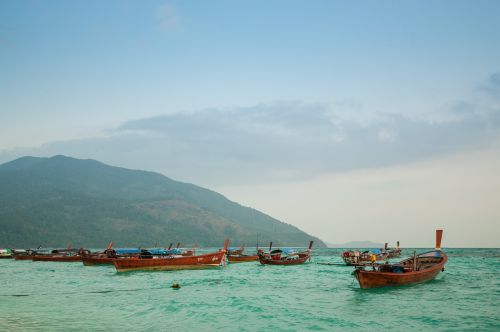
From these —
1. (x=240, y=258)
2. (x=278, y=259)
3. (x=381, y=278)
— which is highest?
(x=381, y=278)

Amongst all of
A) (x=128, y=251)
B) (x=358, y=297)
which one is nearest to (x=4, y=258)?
(x=128, y=251)

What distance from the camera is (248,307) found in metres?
25.5

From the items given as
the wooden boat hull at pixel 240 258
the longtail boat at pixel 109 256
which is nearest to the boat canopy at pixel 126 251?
the longtail boat at pixel 109 256

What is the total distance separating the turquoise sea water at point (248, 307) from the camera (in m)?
20.3

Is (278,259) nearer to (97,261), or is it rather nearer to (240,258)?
(240,258)

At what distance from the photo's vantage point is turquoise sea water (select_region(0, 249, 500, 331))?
66.7 ft

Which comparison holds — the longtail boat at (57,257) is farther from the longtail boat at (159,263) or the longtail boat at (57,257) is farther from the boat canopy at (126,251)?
the longtail boat at (159,263)

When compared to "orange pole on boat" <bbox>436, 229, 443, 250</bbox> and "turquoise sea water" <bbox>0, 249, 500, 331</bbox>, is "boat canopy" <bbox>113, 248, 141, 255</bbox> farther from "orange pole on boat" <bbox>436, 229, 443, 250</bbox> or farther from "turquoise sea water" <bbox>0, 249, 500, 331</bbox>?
"orange pole on boat" <bbox>436, 229, 443, 250</bbox>

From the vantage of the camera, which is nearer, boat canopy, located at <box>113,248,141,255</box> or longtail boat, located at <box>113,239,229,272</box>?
longtail boat, located at <box>113,239,229,272</box>

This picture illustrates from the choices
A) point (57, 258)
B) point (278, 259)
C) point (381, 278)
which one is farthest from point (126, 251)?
point (381, 278)

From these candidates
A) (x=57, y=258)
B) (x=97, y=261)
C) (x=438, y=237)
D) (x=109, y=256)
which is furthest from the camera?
(x=57, y=258)

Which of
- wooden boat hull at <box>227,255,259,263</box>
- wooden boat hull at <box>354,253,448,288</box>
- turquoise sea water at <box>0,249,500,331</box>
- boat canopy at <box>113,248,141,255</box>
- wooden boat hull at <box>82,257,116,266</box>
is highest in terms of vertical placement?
wooden boat hull at <box>354,253,448,288</box>

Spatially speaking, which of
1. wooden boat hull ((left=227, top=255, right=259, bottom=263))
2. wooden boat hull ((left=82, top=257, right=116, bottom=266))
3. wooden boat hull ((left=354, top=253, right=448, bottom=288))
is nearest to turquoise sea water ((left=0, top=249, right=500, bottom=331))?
wooden boat hull ((left=354, top=253, right=448, bottom=288))

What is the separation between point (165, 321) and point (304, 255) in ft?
163
